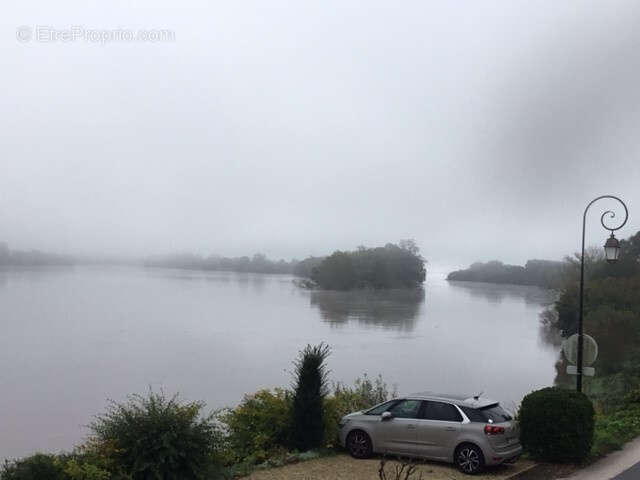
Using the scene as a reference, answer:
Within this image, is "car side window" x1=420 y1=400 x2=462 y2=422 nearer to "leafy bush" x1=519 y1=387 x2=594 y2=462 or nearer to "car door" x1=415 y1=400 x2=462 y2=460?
"car door" x1=415 y1=400 x2=462 y2=460

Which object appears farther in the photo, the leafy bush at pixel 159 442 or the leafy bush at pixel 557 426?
the leafy bush at pixel 557 426

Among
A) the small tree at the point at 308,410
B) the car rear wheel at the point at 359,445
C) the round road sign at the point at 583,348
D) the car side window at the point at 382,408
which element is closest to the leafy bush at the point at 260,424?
the small tree at the point at 308,410

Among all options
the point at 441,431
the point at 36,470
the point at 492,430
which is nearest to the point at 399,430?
the point at 441,431

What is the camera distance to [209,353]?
42125 millimetres

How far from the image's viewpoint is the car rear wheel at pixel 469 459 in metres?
10.5

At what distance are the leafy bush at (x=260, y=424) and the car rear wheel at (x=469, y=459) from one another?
3.51m

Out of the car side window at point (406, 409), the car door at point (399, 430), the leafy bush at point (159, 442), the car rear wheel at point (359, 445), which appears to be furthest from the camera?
the car rear wheel at point (359, 445)

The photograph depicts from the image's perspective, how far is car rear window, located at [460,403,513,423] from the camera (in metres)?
10.7

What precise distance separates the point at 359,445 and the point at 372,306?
264 ft

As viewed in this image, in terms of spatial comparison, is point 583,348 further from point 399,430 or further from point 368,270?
point 368,270

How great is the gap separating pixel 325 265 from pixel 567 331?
63876mm

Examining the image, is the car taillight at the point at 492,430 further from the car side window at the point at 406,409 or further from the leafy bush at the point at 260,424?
the leafy bush at the point at 260,424

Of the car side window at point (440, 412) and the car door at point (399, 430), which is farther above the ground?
the car side window at point (440, 412)

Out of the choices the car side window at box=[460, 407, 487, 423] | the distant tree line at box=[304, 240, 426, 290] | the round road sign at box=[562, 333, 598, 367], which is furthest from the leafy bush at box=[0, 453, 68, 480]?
the distant tree line at box=[304, 240, 426, 290]
